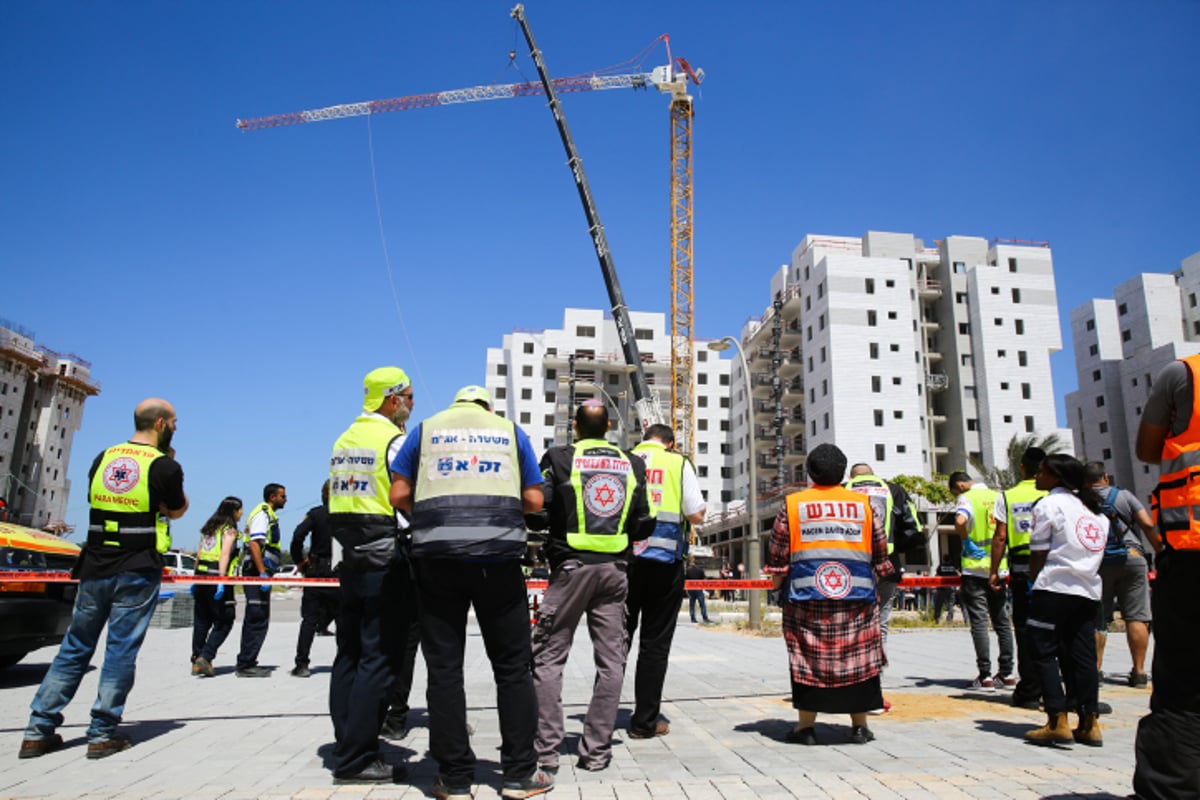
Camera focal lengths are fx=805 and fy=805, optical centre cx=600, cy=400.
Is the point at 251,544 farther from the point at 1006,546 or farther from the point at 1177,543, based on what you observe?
the point at 1177,543

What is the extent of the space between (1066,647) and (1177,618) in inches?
88.2

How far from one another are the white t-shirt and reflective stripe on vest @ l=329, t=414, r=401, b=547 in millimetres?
4017

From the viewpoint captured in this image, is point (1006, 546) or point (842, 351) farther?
point (842, 351)

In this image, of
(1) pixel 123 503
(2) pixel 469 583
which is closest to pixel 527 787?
(2) pixel 469 583

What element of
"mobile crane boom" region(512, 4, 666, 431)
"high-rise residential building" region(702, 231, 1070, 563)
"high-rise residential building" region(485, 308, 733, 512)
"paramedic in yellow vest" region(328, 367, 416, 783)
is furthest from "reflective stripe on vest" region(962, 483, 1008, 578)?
"high-rise residential building" region(485, 308, 733, 512)

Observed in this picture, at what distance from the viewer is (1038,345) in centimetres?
6391

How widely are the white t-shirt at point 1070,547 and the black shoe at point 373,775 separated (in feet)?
13.2

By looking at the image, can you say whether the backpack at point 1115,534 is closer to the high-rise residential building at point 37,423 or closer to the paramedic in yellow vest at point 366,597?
the paramedic in yellow vest at point 366,597

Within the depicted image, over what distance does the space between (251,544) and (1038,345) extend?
6746cm

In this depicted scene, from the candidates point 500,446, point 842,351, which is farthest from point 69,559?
point 842,351

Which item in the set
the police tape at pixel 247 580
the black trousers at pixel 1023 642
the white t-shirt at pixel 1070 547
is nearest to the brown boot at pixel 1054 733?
the white t-shirt at pixel 1070 547

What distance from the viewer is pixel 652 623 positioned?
17.3 ft

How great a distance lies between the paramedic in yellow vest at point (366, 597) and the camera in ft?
13.1

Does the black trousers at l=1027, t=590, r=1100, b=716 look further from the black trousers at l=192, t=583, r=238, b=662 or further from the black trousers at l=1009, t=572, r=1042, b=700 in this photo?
the black trousers at l=192, t=583, r=238, b=662
